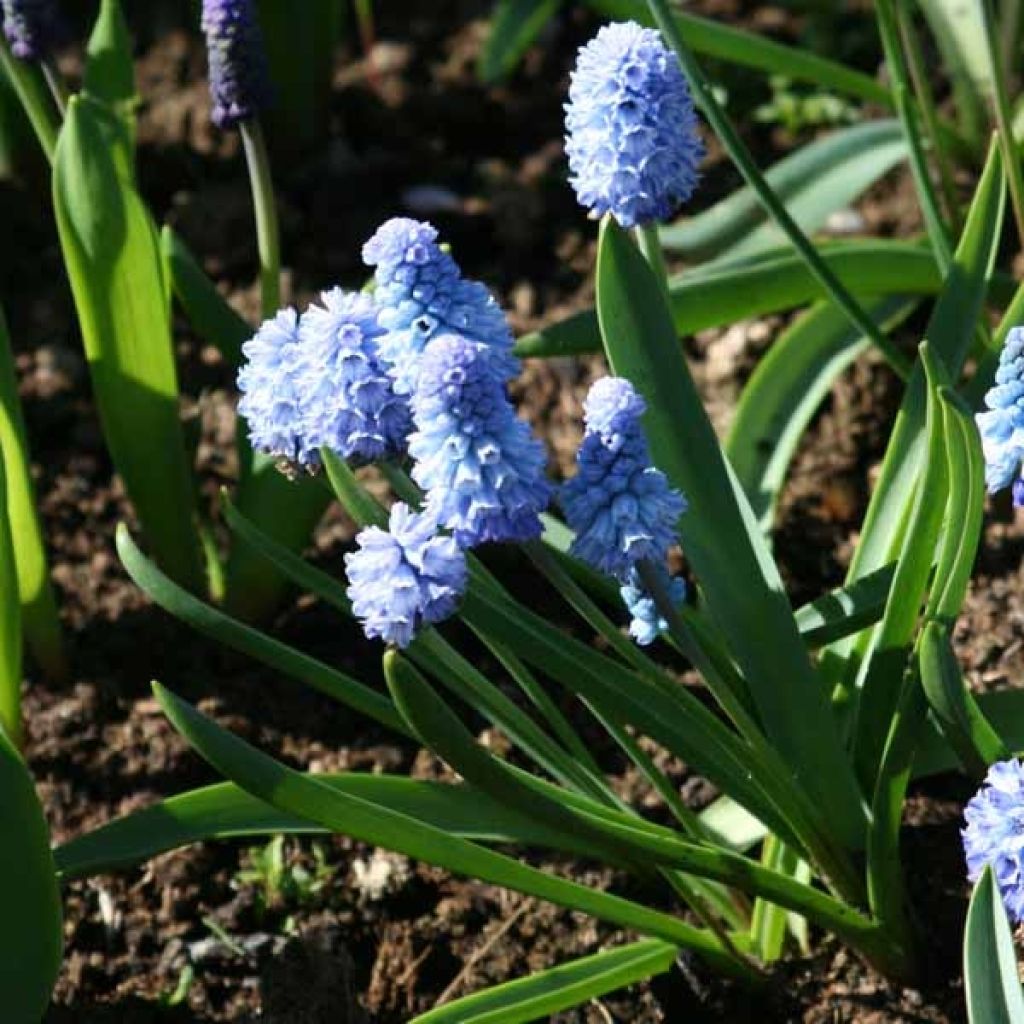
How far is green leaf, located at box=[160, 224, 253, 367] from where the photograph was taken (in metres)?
2.77

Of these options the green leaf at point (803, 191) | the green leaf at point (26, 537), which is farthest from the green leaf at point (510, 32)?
the green leaf at point (26, 537)

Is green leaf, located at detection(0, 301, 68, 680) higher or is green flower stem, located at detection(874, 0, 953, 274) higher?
green flower stem, located at detection(874, 0, 953, 274)

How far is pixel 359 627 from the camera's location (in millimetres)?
3055

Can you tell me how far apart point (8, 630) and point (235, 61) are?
800 millimetres

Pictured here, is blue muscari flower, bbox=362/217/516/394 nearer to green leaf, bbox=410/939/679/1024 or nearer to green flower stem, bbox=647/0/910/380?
green flower stem, bbox=647/0/910/380

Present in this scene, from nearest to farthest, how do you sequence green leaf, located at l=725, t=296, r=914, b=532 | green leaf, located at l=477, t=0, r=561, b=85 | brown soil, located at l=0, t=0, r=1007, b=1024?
brown soil, located at l=0, t=0, r=1007, b=1024
green leaf, located at l=725, t=296, r=914, b=532
green leaf, located at l=477, t=0, r=561, b=85

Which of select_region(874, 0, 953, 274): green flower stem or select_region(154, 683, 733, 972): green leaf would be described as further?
select_region(874, 0, 953, 274): green flower stem

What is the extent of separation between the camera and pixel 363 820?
196 cm

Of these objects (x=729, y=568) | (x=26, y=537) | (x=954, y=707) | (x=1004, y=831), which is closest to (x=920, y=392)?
(x=729, y=568)

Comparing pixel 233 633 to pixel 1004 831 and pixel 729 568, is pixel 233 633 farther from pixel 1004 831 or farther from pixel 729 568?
pixel 1004 831

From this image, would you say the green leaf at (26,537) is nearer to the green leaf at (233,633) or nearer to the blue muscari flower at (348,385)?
the green leaf at (233,633)

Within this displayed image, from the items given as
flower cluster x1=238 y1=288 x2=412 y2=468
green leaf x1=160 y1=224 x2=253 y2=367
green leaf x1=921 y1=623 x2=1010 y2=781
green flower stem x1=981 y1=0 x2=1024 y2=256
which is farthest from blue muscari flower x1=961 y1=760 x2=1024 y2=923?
green leaf x1=160 y1=224 x2=253 y2=367

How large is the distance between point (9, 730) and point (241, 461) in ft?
1.72

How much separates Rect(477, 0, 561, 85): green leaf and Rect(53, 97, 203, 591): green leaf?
1052mm
